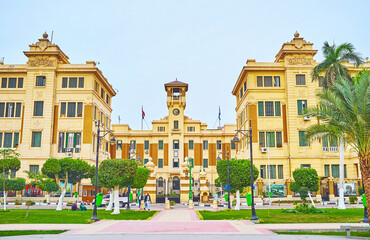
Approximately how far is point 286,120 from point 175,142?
93.7 ft

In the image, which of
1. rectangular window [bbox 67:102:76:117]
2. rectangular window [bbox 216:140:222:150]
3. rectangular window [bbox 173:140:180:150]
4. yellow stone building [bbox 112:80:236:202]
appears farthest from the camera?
rectangular window [bbox 216:140:222:150]

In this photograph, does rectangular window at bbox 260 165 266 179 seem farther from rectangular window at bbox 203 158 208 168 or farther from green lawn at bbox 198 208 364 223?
rectangular window at bbox 203 158 208 168

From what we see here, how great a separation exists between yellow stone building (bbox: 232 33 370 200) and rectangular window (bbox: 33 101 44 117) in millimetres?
29282

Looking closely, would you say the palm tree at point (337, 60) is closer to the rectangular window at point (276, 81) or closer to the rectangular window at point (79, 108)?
the rectangular window at point (276, 81)

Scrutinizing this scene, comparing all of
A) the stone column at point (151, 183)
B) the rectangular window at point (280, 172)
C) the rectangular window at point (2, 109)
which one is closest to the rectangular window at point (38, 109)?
the rectangular window at point (2, 109)

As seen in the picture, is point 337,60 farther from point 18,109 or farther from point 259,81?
point 18,109

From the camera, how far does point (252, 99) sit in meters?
50.6

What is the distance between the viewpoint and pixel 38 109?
50.9m

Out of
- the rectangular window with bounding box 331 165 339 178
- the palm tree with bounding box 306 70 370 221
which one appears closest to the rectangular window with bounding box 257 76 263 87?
the rectangular window with bounding box 331 165 339 178

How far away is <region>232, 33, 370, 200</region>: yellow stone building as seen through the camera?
48375 millimetres

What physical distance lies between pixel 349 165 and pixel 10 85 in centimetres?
4936

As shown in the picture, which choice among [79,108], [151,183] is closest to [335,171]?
[151,183]

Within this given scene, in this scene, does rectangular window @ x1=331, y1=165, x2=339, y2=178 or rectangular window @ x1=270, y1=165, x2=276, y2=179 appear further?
rectangular window @ x1=270, y1=165, x2=276, y2=179

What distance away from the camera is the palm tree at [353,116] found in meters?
17.3
